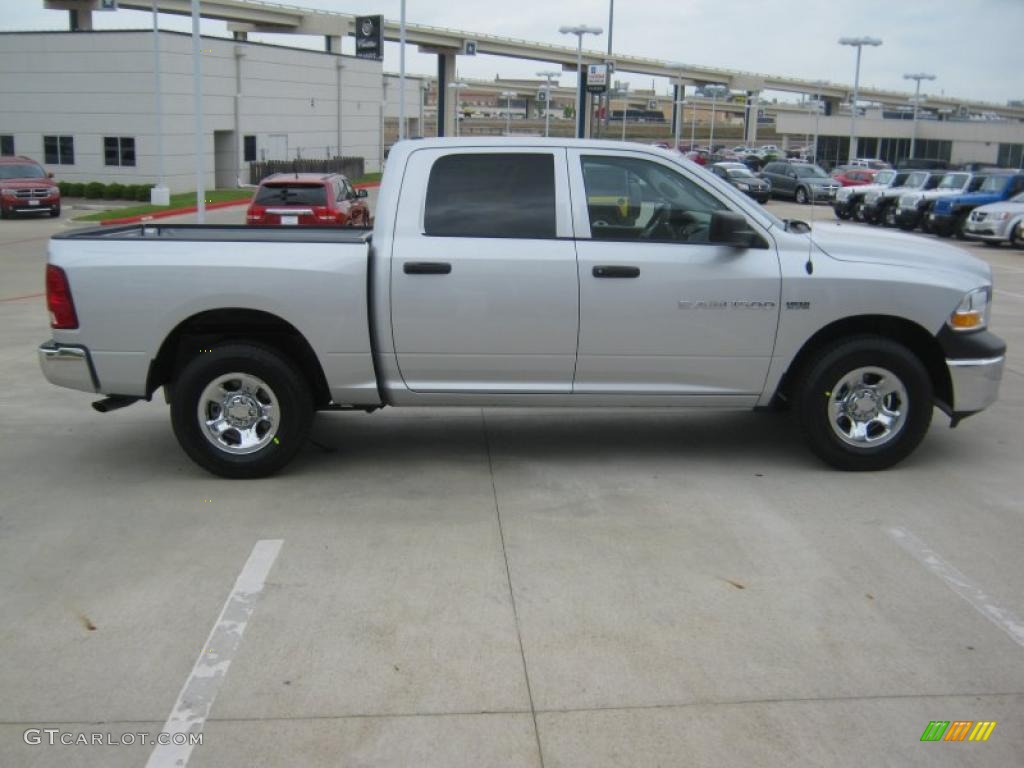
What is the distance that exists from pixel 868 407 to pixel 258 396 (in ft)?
12.6

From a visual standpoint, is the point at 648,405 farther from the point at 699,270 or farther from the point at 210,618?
the point at 210,618

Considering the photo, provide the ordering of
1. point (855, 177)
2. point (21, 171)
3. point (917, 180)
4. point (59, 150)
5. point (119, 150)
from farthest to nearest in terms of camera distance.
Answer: point (855, 177)
point (59, 150)
point (119, 150)
point (21, 171)
point (917, 180)

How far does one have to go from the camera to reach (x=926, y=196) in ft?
96.2

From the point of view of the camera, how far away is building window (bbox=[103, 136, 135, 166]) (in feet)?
144

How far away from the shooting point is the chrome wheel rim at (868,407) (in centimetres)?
677

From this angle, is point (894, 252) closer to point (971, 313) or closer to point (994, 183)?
point (971, 313)

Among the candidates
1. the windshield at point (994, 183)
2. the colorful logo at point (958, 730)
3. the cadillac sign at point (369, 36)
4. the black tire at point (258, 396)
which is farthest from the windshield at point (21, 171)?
the colorful logo at point (958, 730)

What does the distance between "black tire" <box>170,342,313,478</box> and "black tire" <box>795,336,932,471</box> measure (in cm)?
314

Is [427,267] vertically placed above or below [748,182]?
below

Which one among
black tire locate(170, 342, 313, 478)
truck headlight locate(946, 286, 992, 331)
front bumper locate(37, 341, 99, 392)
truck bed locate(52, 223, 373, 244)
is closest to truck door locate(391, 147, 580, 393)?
truck bed locate(52, 223, 373, 244)

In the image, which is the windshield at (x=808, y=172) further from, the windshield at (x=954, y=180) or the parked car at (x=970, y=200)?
the parked car at (x=970, y=200)

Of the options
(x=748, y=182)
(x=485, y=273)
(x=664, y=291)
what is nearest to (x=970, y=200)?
(x=748, y=182)

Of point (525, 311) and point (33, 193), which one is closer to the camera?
point (525, 311)

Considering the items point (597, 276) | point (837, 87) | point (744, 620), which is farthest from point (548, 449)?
point (837, 87)
